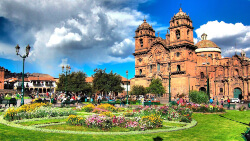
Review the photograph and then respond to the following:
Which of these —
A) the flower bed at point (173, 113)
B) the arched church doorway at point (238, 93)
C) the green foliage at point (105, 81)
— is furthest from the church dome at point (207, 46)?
the flower bed at point (173, 113)

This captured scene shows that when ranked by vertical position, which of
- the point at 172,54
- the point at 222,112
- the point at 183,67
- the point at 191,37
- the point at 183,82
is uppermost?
the point at 191,37

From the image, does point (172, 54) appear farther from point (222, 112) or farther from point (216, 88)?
point (222, 112)

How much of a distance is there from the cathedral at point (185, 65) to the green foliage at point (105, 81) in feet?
42.0

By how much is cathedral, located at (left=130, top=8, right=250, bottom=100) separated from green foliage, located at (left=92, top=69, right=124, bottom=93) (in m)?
12.8

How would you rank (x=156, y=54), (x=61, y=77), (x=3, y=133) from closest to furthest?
(x=3, y=133) < (x=61, y=77) < (x=156, y=54)

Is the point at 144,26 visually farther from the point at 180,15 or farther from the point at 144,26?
the point at 180,15

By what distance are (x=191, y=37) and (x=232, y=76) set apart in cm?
1426

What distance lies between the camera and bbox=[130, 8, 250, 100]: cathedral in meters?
52.8

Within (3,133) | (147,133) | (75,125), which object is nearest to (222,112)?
(147,133)

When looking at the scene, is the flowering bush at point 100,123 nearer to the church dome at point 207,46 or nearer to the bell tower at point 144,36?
the bell tower at point 144,36

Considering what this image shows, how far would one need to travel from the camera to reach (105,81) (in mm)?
51750

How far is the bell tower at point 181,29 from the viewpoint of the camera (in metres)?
56.8

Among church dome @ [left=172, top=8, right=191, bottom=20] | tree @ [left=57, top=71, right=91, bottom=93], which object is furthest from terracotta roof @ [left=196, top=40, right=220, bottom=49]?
tree @ [left=57, top=71, right=91, bottom=93]

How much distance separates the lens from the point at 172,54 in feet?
193
